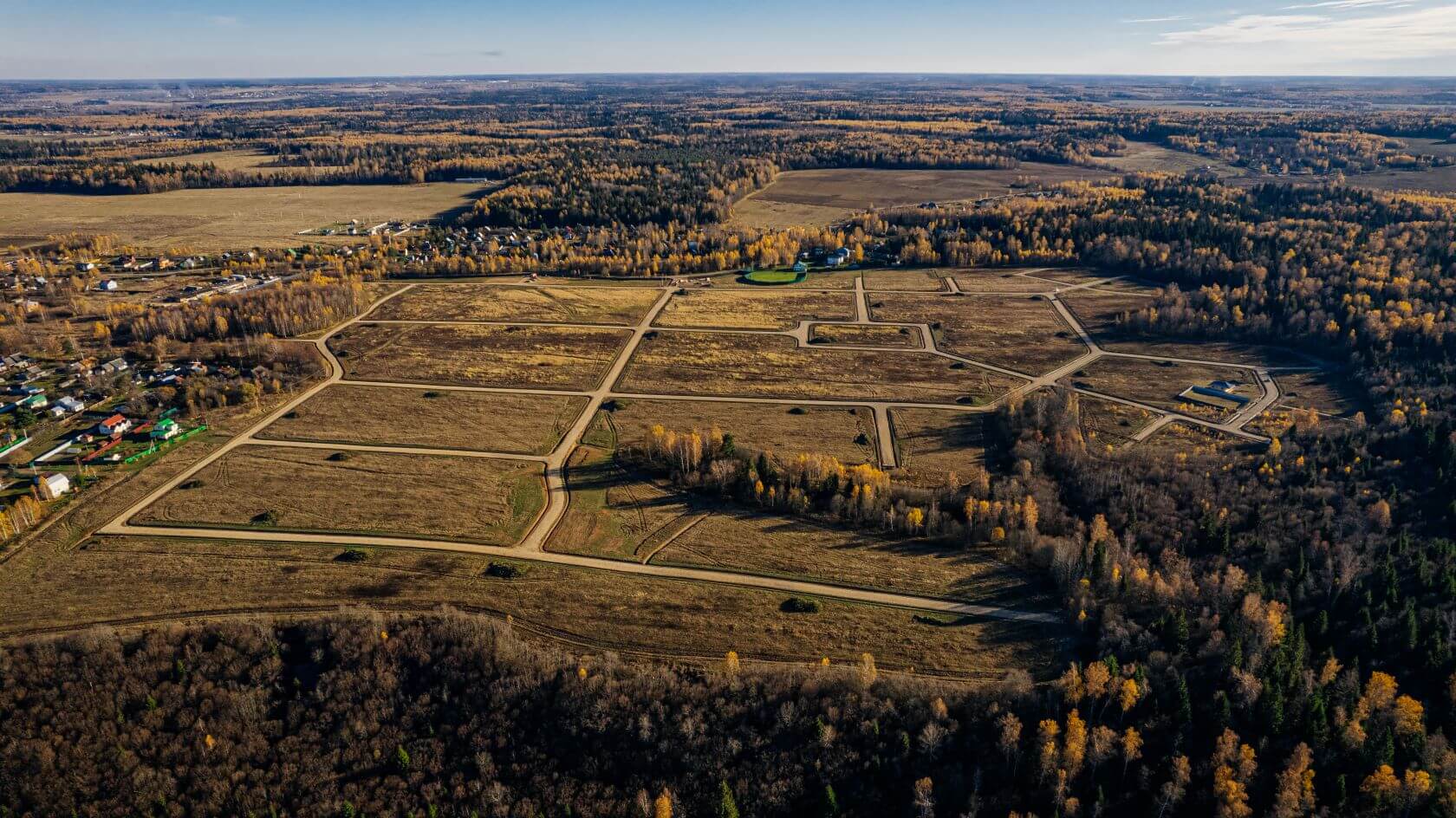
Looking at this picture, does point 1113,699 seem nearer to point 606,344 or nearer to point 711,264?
point 606,344

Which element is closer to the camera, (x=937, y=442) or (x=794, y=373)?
(x=937, y=442)

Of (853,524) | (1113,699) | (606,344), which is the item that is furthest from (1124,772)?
(606,344)

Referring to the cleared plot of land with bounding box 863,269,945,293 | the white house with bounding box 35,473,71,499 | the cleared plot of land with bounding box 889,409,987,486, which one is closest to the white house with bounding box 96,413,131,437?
the white house with bounding box 35,473,71,499

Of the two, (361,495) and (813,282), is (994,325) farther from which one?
(361,495)

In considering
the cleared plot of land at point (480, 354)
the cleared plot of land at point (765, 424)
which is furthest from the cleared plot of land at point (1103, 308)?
the cleared plot of land at point (480, 354)

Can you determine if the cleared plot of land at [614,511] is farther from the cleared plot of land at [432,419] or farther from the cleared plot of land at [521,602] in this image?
the cleared plot of land at [432,419]

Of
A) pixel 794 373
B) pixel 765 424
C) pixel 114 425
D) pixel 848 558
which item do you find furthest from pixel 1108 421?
pixel 114 425
